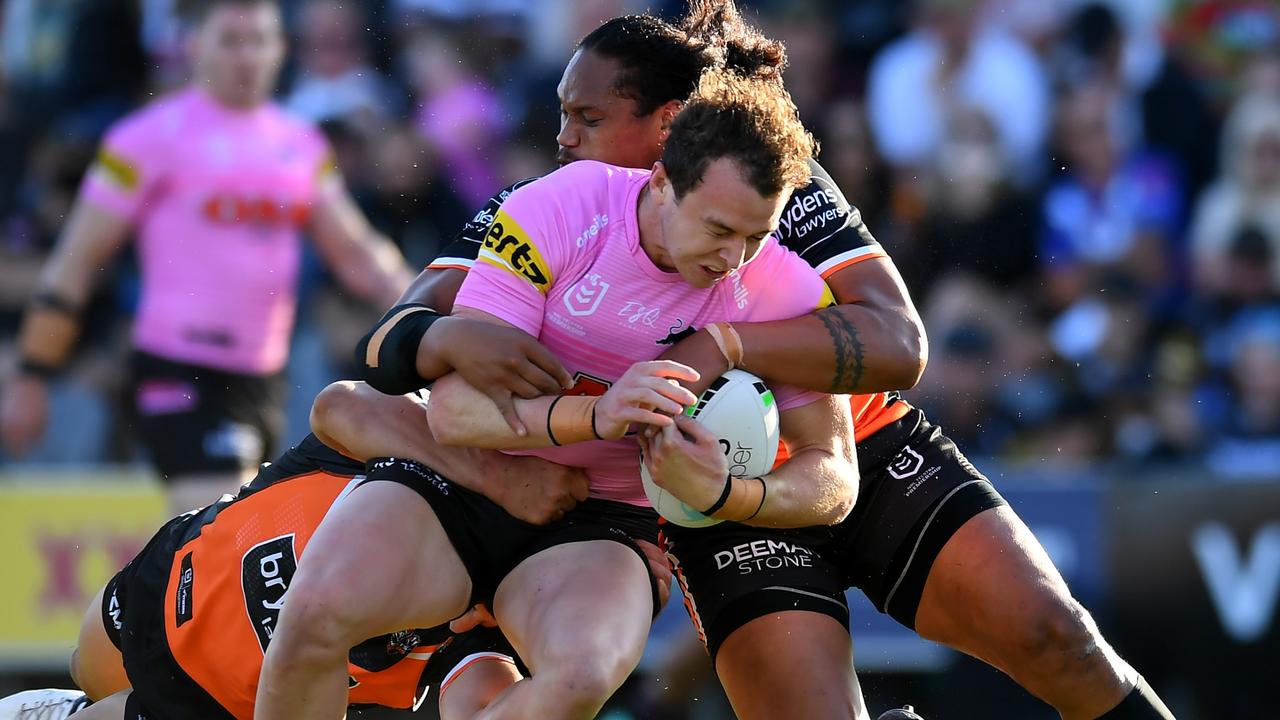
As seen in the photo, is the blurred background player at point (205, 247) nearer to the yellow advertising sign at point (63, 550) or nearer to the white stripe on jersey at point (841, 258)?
the yellow advertising sign at point (63, 550)

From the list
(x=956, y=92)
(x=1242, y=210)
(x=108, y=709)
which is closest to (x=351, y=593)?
(x=108, y=709)

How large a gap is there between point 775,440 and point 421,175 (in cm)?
601

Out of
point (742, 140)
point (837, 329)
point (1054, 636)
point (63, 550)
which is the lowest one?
point (63, 550)

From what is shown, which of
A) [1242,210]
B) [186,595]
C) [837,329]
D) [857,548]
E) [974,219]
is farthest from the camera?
[1242,210]

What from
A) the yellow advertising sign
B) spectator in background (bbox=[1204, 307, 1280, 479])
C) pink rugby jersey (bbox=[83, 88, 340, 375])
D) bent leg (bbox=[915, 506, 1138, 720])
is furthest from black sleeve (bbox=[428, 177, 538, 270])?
spectator in background (bbox=[1204, 307, 1280, 479])

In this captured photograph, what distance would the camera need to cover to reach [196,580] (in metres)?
5.21

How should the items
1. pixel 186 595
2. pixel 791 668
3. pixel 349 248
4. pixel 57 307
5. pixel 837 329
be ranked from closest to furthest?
1. pixel 837 329
2. pixel 791 668
3. pixel 186 595
4. pixel 57 307
5. pixel 349 248

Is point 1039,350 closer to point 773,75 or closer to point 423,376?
point 773,75

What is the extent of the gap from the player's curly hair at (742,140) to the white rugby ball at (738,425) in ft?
1.65

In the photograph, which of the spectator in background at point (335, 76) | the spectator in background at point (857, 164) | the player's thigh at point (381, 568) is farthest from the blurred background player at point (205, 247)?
the player's thigh at point (381, 568)

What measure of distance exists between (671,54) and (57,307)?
404cm

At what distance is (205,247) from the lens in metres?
8.34

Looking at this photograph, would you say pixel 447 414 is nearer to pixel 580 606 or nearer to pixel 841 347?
pixel 580 606

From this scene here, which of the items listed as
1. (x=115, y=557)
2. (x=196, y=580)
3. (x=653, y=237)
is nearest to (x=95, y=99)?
(x=115, y=557)
